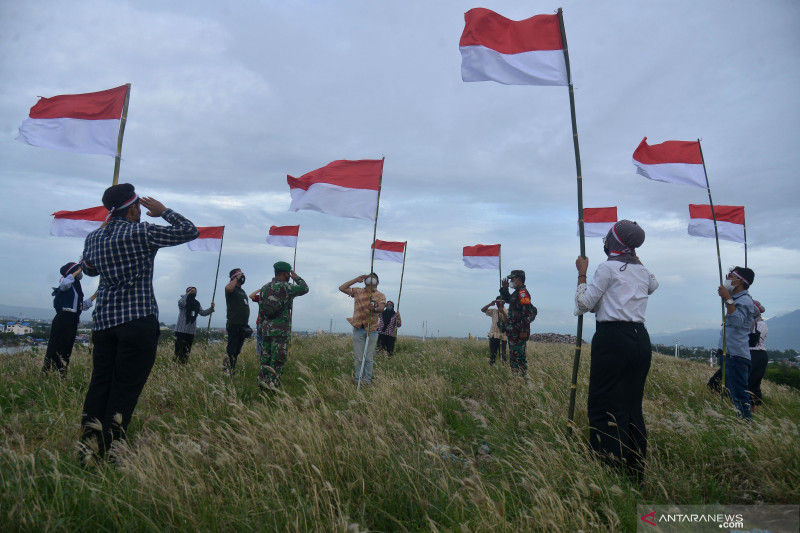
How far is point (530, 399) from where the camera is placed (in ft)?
19.1

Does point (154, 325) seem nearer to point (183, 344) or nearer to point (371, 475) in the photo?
point (371, 475)

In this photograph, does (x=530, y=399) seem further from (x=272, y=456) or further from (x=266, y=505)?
(x=266, y=505)

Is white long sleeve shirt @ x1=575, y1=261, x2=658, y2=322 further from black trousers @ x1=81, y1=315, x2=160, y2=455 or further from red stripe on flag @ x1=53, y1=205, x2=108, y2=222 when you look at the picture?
red stripe on flag @ x1=53, y1=205, x2=108, y2=222

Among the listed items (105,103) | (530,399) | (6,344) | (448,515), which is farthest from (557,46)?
(6,344)

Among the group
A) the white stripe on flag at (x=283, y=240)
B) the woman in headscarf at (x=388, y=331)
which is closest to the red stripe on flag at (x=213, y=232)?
the white stripe on flag at (x=283, y=240)

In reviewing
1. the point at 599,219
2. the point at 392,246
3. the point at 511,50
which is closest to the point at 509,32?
the point at 511,50

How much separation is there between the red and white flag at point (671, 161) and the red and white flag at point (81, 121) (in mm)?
8812

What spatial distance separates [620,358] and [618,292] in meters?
0.55

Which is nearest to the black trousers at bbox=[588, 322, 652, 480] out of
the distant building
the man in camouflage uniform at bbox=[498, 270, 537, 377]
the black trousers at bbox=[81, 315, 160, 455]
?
the black trousers at bbox=[81, 315, 160, 455]

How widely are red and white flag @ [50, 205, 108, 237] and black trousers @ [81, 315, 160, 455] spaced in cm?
936

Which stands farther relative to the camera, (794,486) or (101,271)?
(101,271)

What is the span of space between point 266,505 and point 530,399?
400cm

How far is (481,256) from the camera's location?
57.2ft

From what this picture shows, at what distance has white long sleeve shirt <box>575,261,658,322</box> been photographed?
12.1 feet
